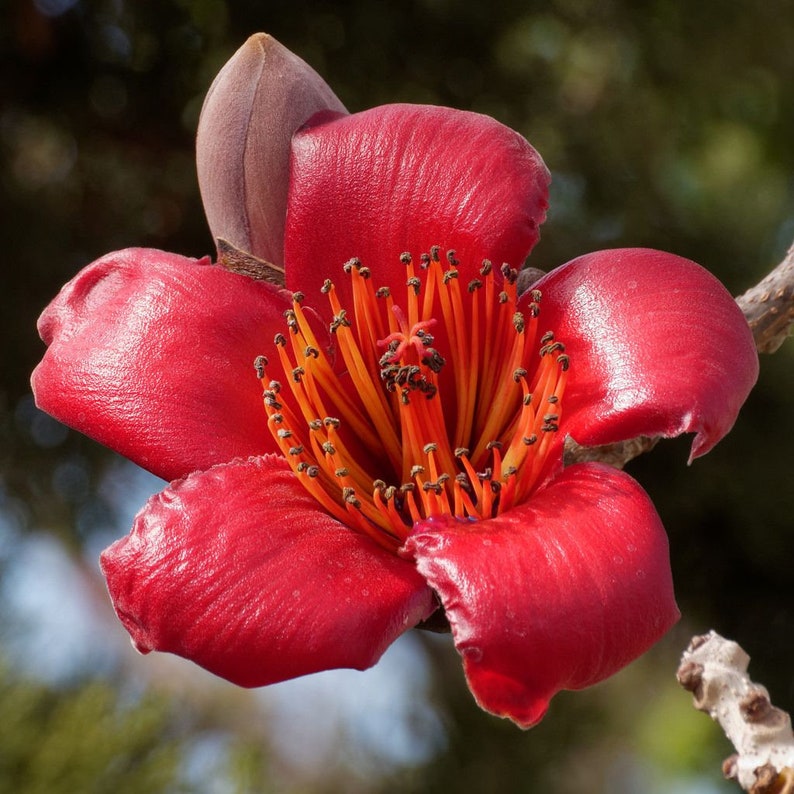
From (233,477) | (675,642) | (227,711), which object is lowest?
(227,711)

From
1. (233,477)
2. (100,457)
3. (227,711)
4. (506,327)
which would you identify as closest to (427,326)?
(506,327)

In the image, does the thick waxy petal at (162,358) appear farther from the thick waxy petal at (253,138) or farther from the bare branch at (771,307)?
the bare branch at (771,307)

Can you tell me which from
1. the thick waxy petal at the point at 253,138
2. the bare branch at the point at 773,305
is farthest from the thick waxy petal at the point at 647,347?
the thick waxy petal at the point at 253,138

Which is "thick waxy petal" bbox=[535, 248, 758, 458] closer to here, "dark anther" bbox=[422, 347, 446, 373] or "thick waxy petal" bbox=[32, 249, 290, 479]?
"dark anther" bbox=[422, 347, 446, 373]

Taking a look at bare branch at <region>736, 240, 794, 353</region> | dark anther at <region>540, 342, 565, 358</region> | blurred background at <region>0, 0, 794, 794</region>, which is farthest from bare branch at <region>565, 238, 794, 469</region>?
blurred background at <region>0, 0, 794, 794</region>

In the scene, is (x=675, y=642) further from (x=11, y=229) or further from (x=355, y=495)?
(x=11, y=229)

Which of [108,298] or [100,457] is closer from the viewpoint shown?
[108,298]

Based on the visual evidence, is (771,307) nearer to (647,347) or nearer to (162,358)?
(647,347)
